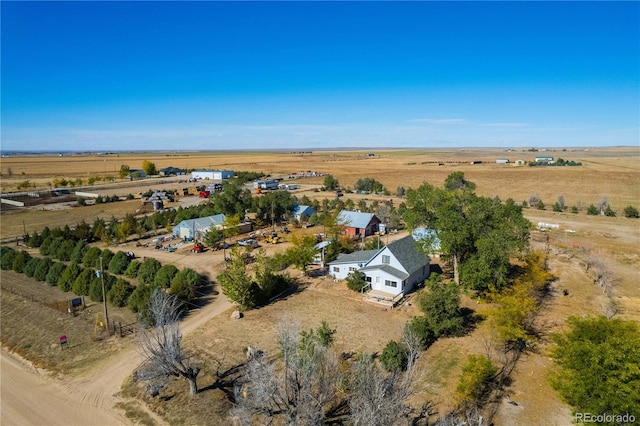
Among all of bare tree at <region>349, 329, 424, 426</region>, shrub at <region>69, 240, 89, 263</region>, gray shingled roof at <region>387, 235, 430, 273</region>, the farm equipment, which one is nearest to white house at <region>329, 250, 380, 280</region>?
gray shingled roof at <region>387, 235, 430, 273</region>

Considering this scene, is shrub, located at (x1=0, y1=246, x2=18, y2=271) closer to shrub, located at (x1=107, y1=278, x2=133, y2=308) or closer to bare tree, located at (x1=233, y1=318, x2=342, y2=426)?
shrub, located at (x1=107, y1=278, x2=133, y2=308)

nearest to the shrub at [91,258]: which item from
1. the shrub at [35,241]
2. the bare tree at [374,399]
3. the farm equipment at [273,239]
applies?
the shrub at [35,241]

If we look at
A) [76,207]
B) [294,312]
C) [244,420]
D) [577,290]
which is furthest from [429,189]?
[76,207]

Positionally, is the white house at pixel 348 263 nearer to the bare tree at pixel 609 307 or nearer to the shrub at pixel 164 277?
the shrub at pixel 164 277

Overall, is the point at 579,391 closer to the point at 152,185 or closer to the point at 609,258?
the point at 609,258

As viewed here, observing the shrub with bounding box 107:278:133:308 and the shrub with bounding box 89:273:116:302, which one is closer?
the shrub with bounding box 107:278:133:308
